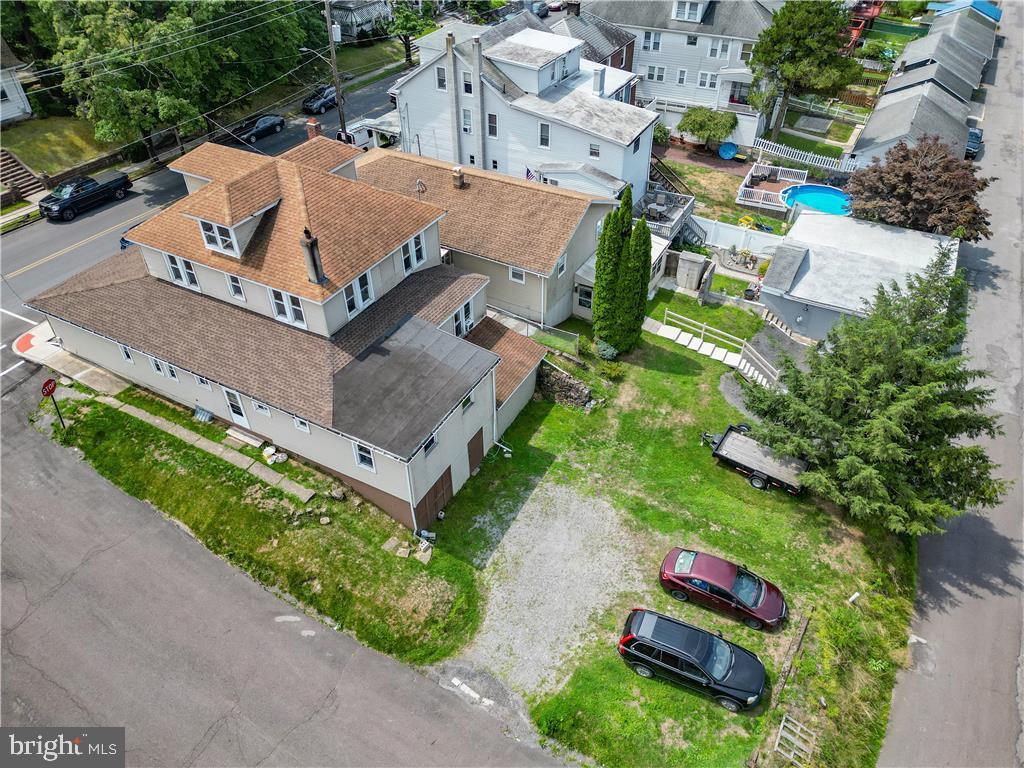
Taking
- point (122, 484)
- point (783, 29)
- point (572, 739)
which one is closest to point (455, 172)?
point (122, 484)

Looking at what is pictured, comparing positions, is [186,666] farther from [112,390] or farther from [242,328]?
[112,390]

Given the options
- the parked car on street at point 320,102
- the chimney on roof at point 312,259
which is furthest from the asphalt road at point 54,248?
the chimney on roof at point 312,259

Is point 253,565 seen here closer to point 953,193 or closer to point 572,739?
point 572,739

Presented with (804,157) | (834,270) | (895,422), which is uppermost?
(895,422)

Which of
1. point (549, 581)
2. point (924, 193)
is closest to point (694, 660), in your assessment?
point (549, 581)

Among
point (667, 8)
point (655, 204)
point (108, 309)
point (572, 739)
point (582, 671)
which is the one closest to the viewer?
point (572, 739)
